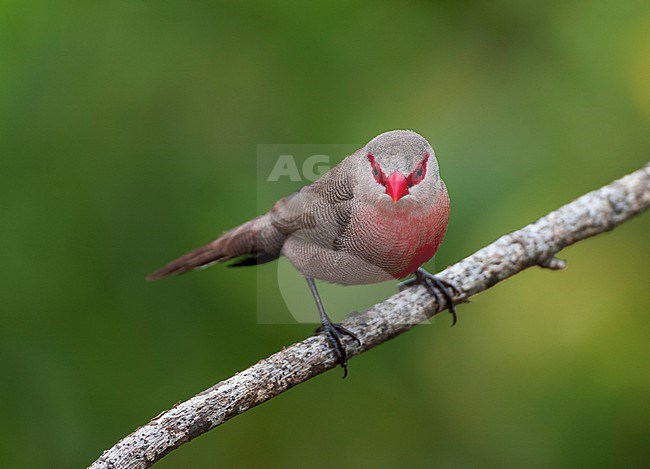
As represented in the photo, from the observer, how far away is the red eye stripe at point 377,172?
8.55ft

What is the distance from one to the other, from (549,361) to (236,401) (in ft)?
5.52

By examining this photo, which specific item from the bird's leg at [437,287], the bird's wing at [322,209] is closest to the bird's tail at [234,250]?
the bird's wing at [322,209]

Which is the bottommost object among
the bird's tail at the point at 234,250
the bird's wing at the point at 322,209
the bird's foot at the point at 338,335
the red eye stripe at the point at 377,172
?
the bird's foot at the point at 338,335

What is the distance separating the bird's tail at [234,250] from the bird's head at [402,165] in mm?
Result: 1229

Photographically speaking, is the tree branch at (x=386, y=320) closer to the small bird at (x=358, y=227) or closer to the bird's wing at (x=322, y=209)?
the small bird at (x=358, y=227)

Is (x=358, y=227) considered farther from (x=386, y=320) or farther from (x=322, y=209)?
(x=386, y=320)

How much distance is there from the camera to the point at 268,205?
3.99m

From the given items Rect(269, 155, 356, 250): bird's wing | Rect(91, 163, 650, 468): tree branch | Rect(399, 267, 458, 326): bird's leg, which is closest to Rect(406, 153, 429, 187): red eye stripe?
Rect(269, 155, 356, 250): bird's wing

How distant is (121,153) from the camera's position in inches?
163

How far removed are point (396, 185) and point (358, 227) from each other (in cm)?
51

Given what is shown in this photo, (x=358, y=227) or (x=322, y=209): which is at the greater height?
(x=322, y=209)

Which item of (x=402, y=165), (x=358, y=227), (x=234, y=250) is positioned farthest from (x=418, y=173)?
(x=234, y=250)

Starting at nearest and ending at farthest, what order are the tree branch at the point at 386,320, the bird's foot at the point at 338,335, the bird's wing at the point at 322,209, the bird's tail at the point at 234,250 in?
the tree branch at the point at 386,320
the bird's wing at the point at 322,209
the bird's foot at the point at 338,335
the bird's tail at the point at 234,250

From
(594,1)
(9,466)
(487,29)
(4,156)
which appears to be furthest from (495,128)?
(9,466)
